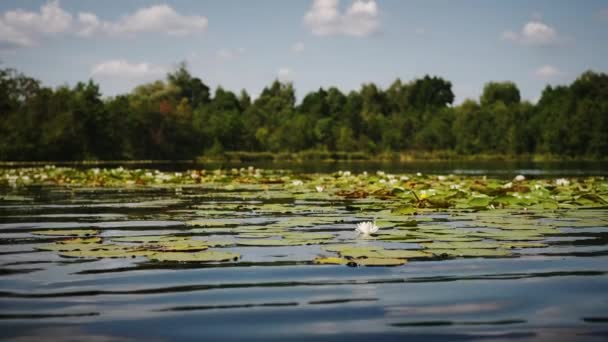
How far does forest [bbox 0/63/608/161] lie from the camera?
197ft

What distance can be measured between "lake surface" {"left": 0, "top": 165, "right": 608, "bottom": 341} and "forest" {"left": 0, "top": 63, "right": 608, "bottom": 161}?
51.1 meters

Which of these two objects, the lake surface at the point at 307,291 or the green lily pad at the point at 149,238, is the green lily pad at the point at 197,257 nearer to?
the lake surface at the point at 307,291

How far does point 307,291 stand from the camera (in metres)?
4.03

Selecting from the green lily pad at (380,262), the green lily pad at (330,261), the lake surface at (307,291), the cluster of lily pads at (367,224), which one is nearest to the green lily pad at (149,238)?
the cluster of lily pads at (367,224)

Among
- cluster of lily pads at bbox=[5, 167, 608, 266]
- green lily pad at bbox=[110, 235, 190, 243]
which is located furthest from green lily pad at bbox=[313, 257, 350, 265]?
green lily pad at bbox=[110, 235, 190, 243]

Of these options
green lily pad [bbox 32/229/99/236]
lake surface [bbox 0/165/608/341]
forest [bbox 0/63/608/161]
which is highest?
forest [bbox 0/63/608/161]

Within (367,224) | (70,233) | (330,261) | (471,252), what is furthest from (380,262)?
(70,233)

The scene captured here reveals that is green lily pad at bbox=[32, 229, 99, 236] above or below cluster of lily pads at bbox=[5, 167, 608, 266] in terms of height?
above

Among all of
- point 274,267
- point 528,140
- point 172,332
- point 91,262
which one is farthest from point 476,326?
point 528,140

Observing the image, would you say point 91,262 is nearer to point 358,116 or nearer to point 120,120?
point 120,120

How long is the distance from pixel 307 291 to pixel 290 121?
9259 cm

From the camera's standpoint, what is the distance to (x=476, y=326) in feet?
10.5

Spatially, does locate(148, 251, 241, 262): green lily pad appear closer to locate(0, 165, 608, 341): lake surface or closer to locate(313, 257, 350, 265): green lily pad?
locate(0, 165, 608, 341): lake surface

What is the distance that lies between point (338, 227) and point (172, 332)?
13.9 ft
